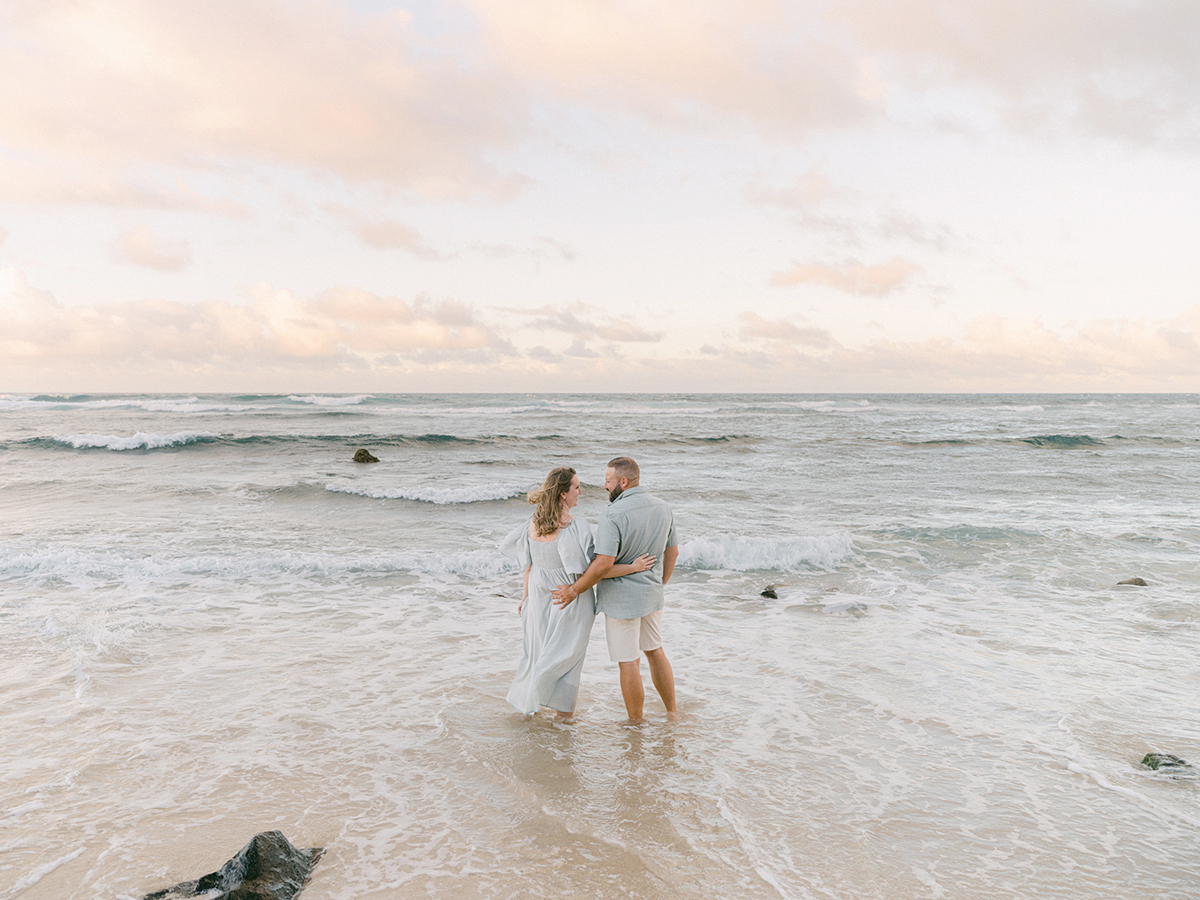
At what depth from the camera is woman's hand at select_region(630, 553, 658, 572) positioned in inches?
Answer: 198

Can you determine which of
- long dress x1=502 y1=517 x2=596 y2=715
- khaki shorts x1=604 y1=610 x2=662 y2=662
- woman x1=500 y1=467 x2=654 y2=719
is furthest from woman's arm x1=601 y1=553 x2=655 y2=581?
khaki shorts x1=604 y1=610 x2=662 y2=662

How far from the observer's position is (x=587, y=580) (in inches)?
197

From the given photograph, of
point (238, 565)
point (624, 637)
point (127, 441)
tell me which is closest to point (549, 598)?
point (624, 637)

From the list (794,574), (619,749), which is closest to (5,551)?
(619,749)

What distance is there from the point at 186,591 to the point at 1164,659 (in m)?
10.8

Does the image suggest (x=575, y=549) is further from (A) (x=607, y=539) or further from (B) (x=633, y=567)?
(B) (x=633, y=567)

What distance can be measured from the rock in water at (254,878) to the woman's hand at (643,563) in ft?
8.76

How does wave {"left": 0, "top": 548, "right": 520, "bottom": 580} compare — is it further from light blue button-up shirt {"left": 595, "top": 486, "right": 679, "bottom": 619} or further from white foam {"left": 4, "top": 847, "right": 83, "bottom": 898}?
white foam {"left": 4, "top": 847, "right": 83, "bottom": 898}

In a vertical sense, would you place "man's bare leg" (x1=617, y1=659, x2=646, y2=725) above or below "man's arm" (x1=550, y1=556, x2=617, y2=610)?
below

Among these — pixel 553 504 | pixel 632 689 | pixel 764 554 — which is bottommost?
pixel 764 554

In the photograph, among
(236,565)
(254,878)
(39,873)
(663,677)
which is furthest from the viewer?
(236,565)

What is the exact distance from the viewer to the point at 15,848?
11.9 feet

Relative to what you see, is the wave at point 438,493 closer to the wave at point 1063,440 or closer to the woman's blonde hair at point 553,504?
the woman's blonde hair at point 553,504

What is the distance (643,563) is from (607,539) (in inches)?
12.8
